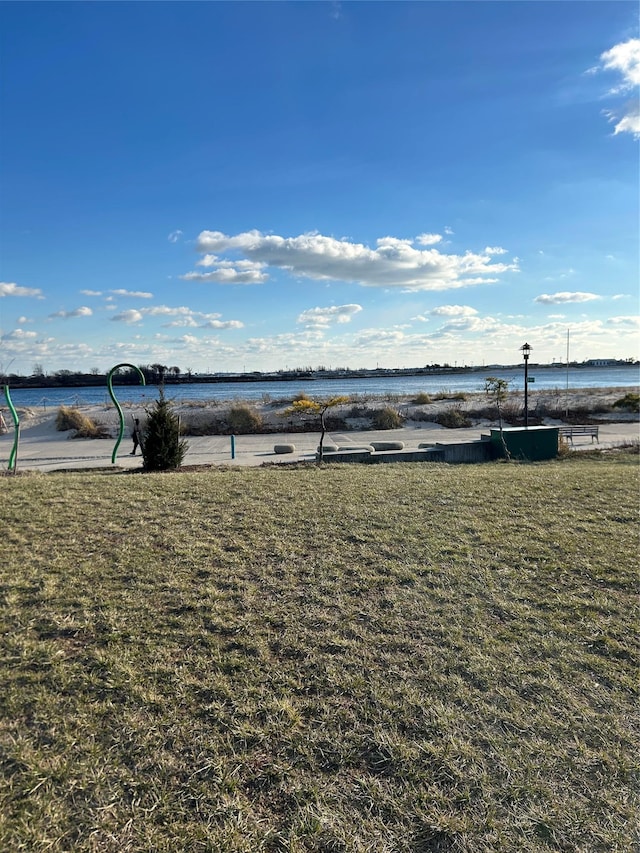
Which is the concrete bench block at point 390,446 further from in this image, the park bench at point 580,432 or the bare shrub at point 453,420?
the bare shrub at point 453,420

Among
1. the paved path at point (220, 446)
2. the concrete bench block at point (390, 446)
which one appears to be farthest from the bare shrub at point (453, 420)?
Answer: the concrete bench block at point (390, 446)

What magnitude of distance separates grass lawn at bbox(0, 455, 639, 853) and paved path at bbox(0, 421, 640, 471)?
8623 millimetres

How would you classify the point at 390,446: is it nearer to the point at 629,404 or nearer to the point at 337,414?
the point at 337,414

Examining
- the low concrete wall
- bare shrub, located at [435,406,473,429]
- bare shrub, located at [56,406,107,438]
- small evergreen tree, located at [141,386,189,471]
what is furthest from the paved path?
the low concrete wall

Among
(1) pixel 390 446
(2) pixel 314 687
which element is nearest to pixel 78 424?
(1) pixel 390 446

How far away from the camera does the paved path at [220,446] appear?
1364 centimetres

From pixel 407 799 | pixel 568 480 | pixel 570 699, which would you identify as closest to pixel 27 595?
pixel 407 799

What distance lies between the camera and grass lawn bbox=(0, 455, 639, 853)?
6.54 feet

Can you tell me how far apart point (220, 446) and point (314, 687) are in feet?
49.7

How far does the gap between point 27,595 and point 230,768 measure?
217 cm

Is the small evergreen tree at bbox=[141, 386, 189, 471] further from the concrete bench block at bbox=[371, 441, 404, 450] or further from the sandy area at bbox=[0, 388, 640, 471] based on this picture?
the concrete bench block at bbox=[371, 441, 404, 450]

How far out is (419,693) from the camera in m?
2.67

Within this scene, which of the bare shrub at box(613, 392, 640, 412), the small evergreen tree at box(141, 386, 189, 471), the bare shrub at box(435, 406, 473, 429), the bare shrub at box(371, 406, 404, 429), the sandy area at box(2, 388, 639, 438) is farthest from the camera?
the bare shrub at box(613, 392, 640, 412)

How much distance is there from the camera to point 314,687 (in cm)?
271
